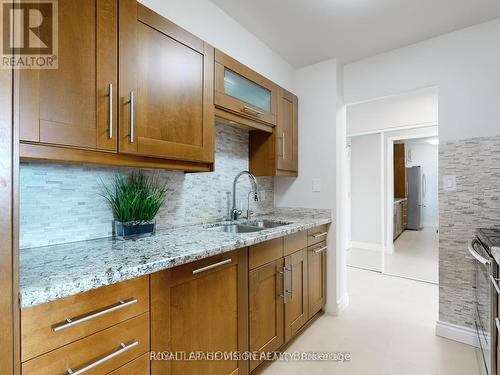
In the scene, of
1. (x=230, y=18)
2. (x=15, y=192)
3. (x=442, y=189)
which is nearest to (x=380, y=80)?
(x=442, y=189)

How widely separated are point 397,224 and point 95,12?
16.6 ft

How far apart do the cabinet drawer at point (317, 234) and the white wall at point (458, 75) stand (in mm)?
1260

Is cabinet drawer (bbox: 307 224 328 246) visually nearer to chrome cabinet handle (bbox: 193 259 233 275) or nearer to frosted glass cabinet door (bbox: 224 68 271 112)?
chrome cabinet handle (bbox: 193 259 233 275)

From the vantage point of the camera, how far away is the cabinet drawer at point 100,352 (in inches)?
30.1

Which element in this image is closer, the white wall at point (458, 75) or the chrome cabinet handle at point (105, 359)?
the chrome cabinet handle at point (105, 359)

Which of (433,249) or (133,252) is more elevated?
(133,252)

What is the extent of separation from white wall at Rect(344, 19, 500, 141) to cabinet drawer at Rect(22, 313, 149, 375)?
2.56 m

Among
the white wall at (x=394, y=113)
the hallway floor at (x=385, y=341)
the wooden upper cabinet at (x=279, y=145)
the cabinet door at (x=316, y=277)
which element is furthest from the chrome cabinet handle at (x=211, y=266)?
the white wall at (x=394, y=113)

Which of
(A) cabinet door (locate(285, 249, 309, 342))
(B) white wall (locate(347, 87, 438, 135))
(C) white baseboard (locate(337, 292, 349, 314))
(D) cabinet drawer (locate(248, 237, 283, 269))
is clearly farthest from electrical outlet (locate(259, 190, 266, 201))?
(B) white wall (locate(347, 87, 438, 135))

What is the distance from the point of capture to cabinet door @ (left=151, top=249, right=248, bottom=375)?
1064 mm

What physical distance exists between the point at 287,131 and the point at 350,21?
3.29 ft

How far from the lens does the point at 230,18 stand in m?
2.02

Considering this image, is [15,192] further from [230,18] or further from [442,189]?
[442,189]

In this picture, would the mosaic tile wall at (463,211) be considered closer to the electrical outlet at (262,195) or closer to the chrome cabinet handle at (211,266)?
the electrical outlet at (262,195)
